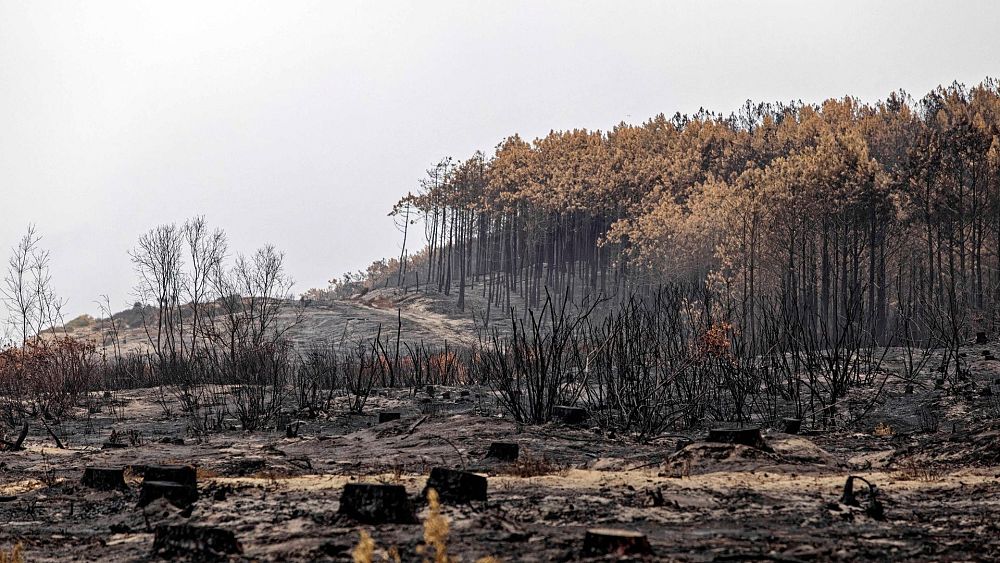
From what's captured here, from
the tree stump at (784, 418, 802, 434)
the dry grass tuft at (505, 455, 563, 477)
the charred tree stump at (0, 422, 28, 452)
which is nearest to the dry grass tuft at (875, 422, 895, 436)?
the tree stump at (784, 418, 802, 434)

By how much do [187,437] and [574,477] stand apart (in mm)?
8871

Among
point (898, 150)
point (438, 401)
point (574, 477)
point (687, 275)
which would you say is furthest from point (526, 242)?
point (574, 477)

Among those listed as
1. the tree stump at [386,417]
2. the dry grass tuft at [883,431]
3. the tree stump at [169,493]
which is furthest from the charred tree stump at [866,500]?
the tree stump at [386,417]

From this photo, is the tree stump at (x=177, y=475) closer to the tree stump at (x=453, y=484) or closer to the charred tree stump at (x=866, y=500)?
the tree stump at (x=453, y=484)

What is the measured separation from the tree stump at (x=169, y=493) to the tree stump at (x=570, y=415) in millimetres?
6456

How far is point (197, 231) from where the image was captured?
1768 inches

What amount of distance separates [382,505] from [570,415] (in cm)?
740

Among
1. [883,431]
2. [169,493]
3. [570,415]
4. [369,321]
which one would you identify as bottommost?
[883,431]

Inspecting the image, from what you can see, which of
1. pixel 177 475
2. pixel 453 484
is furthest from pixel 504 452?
pixel 453 484

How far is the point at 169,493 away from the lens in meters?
6.64

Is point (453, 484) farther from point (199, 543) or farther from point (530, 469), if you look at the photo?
point (530, 469)

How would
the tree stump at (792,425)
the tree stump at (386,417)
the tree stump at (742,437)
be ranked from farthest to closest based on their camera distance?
the tree stump at (386,417), the tree stump at (792,425), the tree stump at (742,437)

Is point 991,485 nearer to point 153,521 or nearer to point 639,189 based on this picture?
point 153,521

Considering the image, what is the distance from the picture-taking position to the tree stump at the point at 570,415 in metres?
12.4
